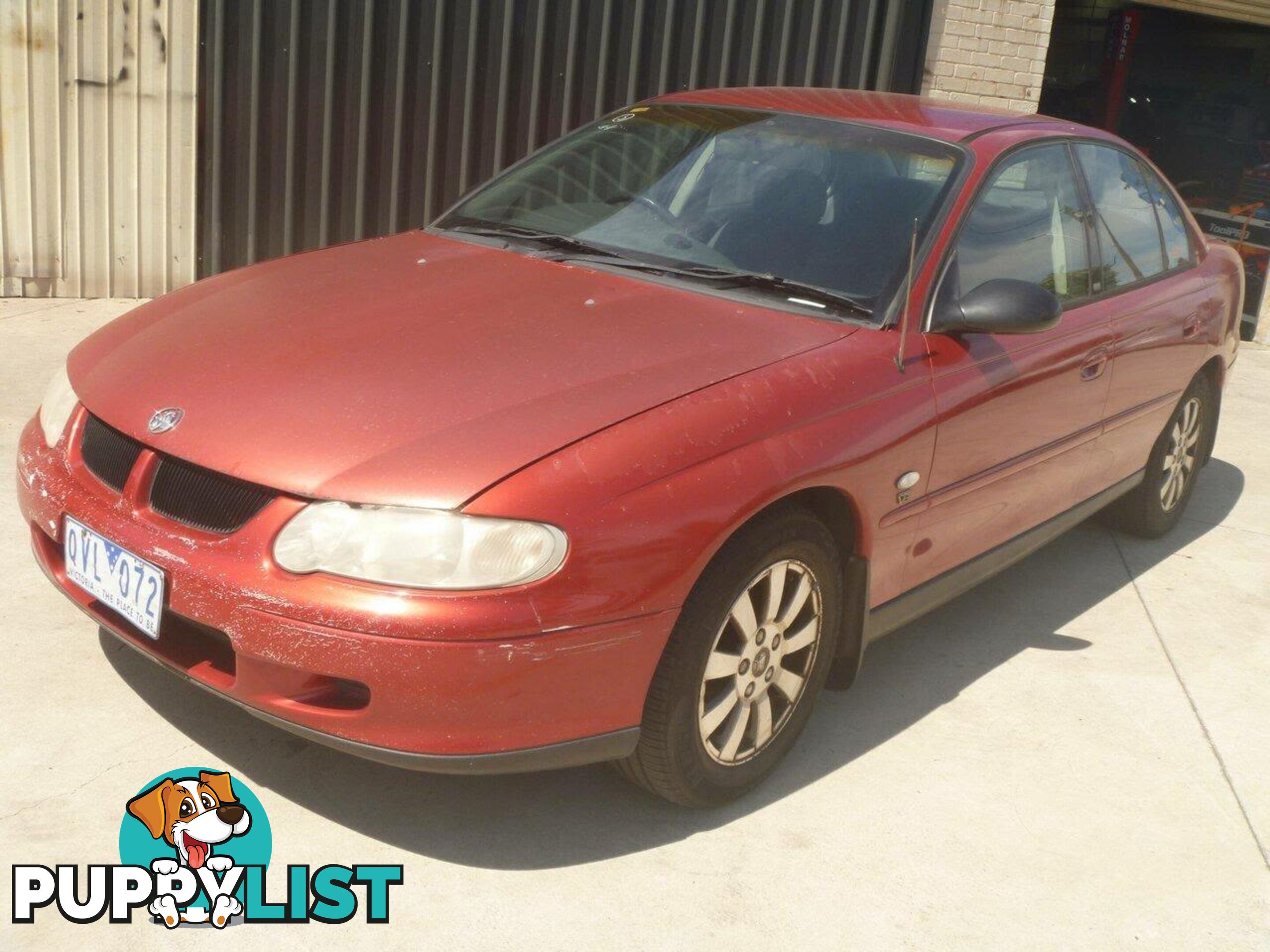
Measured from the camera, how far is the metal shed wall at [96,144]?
702cm

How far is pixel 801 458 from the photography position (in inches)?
121

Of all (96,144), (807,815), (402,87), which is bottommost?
(807,815)

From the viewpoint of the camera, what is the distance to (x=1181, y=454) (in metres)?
5.40

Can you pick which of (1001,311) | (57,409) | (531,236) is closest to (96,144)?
(531,236)

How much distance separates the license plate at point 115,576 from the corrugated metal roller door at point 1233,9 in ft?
31.2

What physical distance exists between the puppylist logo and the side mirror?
74.8 inches

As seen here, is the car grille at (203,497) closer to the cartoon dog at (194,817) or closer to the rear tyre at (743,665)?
the cartoon dog at (194,817)

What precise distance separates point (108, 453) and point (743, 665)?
1470 millimetres

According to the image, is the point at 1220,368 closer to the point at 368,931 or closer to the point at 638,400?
the point at 638,400

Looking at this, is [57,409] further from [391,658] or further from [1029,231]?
[1029,231]

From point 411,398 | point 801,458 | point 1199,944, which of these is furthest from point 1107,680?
point 411,398

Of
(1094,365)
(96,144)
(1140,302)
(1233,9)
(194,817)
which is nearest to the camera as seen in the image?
(194,817)

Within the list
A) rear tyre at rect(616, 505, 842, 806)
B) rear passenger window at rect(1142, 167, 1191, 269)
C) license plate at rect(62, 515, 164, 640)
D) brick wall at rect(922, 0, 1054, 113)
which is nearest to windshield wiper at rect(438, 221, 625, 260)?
rear tyre at rect(616, 505, 842, 806)

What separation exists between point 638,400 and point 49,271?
17.7ft
